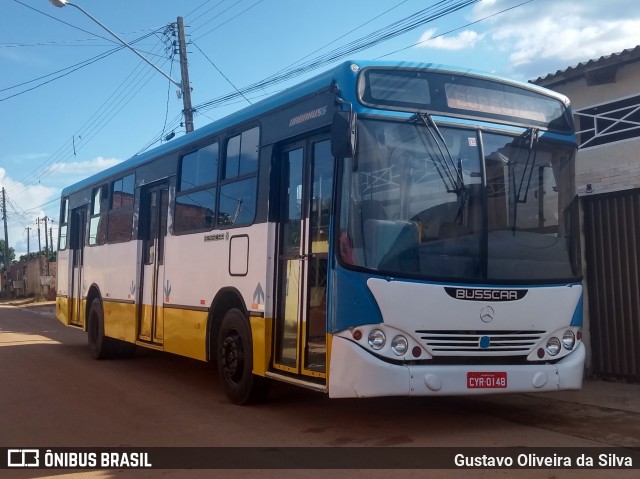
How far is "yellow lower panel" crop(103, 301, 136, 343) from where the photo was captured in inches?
468

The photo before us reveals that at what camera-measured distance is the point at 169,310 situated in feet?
34.3

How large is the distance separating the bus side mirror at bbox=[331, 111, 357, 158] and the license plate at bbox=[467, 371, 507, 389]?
7.50 ft

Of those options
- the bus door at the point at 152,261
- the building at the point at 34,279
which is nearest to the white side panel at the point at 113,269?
the bus door at the point at 152,261

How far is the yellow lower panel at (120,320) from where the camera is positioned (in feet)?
39.0

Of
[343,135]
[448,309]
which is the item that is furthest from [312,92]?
[448,309]

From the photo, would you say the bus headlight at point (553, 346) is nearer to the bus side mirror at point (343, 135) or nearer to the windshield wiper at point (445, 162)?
the windshield wiper at point (445, 162)

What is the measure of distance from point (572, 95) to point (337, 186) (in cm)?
615

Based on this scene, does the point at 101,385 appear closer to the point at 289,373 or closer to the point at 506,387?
the point at 289,373

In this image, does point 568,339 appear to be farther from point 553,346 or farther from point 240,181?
point 240,181

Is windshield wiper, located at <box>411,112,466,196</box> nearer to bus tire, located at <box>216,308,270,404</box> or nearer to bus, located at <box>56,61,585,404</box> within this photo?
bus, located at <box>56,61,585,404</box>

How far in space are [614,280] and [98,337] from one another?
9183 millimetres

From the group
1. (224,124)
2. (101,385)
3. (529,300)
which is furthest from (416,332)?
(101,385)

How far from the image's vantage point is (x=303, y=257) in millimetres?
7371

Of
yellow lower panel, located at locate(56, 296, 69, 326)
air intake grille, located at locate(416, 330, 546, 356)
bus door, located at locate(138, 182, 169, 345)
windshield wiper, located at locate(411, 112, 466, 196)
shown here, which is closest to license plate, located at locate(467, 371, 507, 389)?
air intake grille, located at locate(416, 330, 546, 356)
